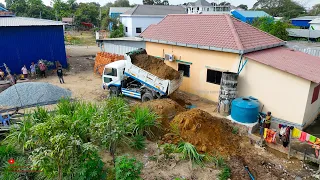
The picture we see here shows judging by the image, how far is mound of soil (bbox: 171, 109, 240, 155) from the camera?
30.0 ft

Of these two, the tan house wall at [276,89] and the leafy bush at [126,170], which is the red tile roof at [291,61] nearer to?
the tan house wall at [276,89]

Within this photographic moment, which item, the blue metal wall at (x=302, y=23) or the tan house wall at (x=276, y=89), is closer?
the tan house wall at (x=276, y=89)

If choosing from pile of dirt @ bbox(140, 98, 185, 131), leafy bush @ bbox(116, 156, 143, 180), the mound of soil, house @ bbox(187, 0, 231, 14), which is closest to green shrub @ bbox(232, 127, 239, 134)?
the mound of soil

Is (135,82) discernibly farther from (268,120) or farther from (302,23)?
(302,23)

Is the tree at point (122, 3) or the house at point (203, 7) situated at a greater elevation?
the tree at point (122, 3)

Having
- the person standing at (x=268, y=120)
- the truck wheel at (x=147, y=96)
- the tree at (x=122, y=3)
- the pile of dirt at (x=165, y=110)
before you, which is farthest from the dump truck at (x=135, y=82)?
the tree at (x=122, y=3)

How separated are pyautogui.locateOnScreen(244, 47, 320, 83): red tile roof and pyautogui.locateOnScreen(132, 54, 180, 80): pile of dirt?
3811 mm

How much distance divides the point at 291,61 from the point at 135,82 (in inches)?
321

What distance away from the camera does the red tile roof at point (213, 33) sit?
41.1 ft

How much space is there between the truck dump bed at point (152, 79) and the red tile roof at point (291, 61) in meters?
3.78

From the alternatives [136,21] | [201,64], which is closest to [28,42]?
[201,64]

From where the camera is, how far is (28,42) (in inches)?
757

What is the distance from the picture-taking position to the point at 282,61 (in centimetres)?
1160

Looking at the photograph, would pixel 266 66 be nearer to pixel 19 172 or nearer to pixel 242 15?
pixel 19 172
